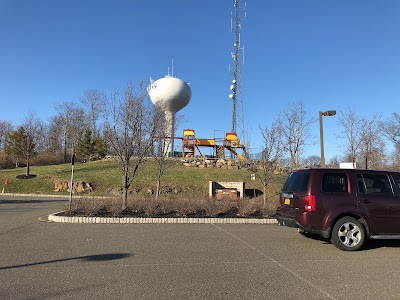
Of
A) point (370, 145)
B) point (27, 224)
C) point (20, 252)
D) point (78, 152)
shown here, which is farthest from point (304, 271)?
point (78, 152)

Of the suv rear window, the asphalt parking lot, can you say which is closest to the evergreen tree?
the asphalt parking lot

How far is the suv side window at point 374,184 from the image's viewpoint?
335 inches

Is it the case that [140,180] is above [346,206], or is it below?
above

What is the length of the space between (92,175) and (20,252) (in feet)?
79.5

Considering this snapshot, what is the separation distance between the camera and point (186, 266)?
6.38m

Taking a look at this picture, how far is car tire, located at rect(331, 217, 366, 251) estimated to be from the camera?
8.12 meters

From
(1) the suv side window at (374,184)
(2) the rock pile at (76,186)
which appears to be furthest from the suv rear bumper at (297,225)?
(2) the rock pile at (76,186)

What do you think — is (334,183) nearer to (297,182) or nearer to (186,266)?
(297,182)

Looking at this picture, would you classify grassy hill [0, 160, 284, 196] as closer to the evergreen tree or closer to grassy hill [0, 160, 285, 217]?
grassy hill [0, 160, 285, 217]

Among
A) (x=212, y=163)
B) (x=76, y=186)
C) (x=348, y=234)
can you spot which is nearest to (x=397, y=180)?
(x=348, y=234)

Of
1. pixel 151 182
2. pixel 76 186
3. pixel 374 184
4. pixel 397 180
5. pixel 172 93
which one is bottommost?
pixel 76 186

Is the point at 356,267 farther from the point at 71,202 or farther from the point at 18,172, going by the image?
the point at 18,172

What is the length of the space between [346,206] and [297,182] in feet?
4.01

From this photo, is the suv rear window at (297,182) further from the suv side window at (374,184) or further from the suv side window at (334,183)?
the suv side window at (374,184)
